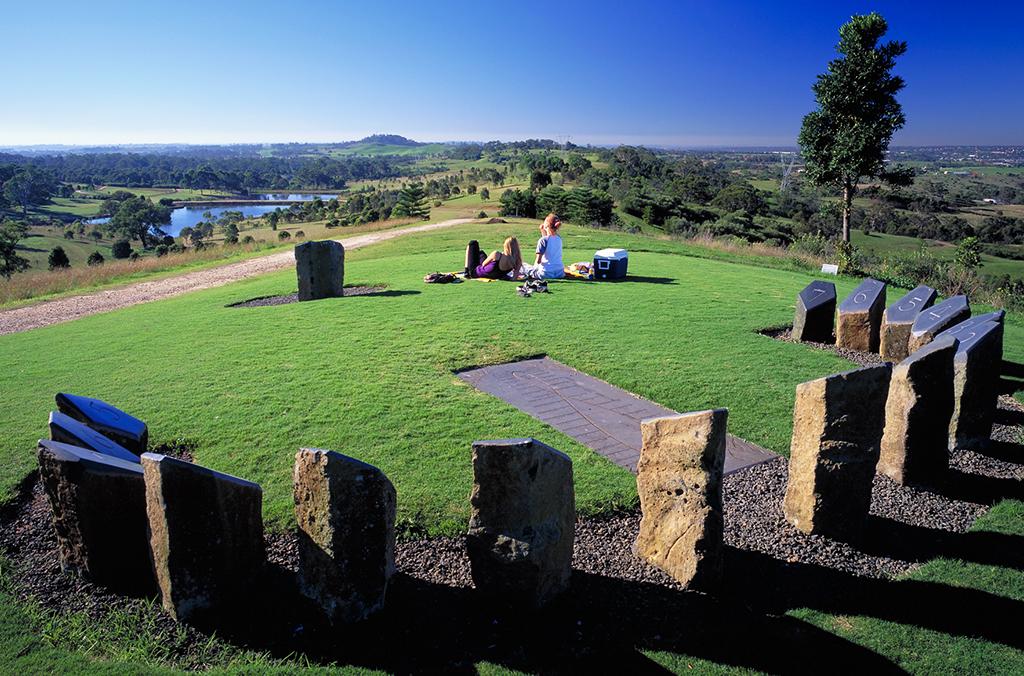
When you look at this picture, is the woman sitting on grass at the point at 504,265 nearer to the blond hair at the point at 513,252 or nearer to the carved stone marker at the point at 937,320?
the blond hair at the point at 513,252

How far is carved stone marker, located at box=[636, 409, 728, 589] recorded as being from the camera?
4.29 m

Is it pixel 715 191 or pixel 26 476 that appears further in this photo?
pixel 715 191

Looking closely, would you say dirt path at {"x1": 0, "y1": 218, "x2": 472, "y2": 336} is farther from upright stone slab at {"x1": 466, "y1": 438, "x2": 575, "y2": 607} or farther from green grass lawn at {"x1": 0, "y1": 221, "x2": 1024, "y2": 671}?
upright stone slab at {"x1": 466, "y1": 438, "x2": 575, "y2": 607}

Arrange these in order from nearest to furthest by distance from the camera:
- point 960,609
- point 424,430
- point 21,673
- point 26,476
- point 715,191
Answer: point 21,673 < point 960,609 < point 26,476 < point 424,430 < point 715,191

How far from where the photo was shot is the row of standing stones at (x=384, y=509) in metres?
3.91

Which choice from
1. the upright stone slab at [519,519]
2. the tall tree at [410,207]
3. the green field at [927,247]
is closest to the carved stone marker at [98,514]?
the upright stone slab at [519,519]

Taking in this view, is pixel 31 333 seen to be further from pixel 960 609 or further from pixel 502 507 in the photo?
pixel 960 609

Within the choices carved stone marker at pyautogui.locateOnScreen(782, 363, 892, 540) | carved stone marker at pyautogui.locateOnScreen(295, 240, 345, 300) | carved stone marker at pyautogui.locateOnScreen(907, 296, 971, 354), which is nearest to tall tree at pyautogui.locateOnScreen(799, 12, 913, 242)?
carved stone marker at pyautogui.locateOnScreen(907, 296, 971, 354)

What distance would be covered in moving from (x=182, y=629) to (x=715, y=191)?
72030 mm

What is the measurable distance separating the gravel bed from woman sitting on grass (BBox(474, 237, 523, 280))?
2.39 metres

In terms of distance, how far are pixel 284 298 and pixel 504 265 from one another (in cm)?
498

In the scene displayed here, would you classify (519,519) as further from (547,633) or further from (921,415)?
(921,415)

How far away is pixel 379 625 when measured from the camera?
13.1 ft

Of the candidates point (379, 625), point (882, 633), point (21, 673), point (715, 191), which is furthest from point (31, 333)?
point (715, 191)
